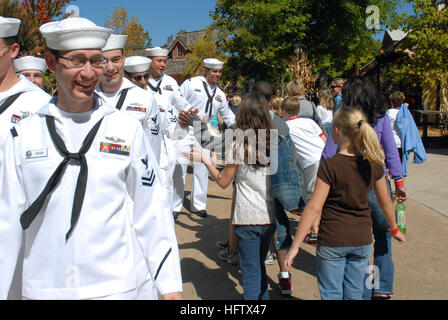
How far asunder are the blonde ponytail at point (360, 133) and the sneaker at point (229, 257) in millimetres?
2364

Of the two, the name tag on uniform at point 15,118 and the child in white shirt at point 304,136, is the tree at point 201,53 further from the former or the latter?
the name tag on uniform at point 15,118

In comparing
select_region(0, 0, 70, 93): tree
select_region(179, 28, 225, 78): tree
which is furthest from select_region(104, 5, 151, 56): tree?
select_region(0, 0, 70, 93): tree

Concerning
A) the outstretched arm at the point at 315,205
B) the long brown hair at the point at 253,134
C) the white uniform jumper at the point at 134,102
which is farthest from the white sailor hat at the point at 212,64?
the outstretched arm at the point at 315,205

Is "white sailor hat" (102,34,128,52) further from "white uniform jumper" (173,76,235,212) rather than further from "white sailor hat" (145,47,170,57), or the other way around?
"white uniform jumper" (173,76,235,212)

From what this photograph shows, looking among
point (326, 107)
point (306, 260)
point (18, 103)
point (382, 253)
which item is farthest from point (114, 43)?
point (326, 107)

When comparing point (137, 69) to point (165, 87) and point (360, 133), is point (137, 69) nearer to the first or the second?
point (165, 87)

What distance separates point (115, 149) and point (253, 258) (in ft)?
6.50

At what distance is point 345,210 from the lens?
10.3 ft

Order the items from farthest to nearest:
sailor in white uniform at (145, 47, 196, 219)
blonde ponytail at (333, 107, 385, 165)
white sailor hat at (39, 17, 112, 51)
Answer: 1. sailor in white uniform at (145, 47, 196, 219)
2. blonde ponytail at (333, 107, 385, 165)
3. white sailor hat at (39, 17, 112, 51)

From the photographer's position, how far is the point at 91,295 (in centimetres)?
187

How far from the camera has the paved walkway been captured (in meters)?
4.41

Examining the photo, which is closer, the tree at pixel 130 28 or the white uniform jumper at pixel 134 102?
the white uniform jumper at pixel 134 102

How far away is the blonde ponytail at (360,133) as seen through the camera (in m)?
3.05

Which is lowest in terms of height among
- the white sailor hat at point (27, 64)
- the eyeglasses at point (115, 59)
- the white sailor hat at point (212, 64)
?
the eyeglasses at point (115, 59)
